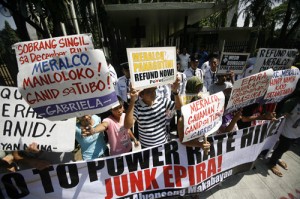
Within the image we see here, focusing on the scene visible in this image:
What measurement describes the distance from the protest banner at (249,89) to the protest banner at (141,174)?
468 millimetres

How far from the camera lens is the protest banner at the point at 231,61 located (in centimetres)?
384

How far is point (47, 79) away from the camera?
184 centimetres

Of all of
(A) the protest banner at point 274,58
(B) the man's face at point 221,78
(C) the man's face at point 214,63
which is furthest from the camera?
(C) the man's face at point 214,63

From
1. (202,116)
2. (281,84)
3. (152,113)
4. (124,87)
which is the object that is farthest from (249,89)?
(124,87)

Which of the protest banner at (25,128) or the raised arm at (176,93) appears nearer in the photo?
the protest banner at (25,128)

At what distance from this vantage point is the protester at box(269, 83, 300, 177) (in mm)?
3068

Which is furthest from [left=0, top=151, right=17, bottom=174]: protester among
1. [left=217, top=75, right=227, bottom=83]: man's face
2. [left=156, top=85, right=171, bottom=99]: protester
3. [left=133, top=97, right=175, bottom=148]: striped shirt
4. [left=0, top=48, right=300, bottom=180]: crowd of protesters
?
[left=217, top=75, right=227, bottom=83]: man's face

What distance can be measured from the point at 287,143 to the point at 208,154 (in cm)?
155

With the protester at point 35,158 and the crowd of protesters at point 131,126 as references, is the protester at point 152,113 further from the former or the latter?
the protester at point 35,158

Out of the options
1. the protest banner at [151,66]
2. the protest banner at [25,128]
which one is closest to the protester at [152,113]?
the protest banner at [151,66]

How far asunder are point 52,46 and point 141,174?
1855mm

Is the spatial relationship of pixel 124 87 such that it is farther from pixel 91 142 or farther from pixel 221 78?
pixel 221 78

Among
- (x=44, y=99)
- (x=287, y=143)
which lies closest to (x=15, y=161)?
(x=44, y=99)

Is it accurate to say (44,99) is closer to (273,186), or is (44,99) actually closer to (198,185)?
(198,185)
